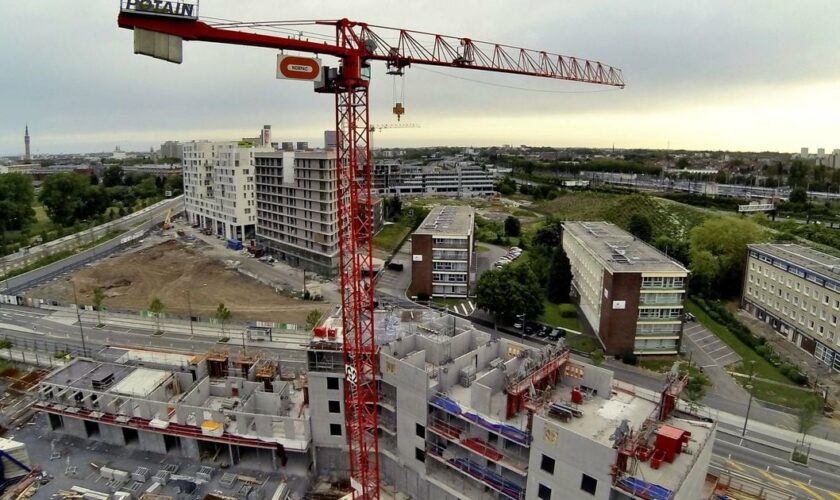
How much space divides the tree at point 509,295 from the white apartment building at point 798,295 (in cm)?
2483

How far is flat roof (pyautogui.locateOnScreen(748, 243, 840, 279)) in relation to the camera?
4684 centimetres

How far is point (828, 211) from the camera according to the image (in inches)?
4038

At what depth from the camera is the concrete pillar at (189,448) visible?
101ft

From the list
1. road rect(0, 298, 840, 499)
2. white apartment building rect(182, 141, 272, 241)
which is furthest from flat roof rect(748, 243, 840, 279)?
white apartment building rect(182, 141, 272, 241)

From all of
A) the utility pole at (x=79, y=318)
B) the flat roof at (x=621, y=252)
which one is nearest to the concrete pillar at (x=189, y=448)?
the utility pole at (x=79, y=318)

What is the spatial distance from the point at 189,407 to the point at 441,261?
116 feet

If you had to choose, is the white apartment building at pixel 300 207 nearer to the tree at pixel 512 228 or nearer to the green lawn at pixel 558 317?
the green lawn at pixel 558 317

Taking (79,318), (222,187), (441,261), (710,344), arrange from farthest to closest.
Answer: (222,187), (441,261), (79,318), (710,344)

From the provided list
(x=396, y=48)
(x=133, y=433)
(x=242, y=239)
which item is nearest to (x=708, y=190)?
(x=242, y=239)

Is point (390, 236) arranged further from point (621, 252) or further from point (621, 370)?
point (621, 370)

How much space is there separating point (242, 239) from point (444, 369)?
70.1 metres

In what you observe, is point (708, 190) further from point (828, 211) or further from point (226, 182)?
point (226, 182)

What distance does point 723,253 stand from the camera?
66312mm

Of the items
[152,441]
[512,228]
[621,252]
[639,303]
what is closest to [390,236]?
[512,228]
